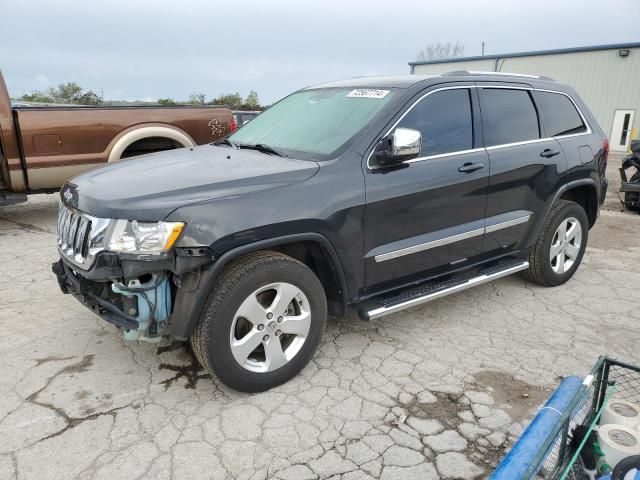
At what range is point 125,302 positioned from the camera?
108 inches

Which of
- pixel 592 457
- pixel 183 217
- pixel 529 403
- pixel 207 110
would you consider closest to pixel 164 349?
pixel 183 217

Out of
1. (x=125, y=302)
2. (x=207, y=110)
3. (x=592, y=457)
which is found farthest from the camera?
(x=207, y=110)

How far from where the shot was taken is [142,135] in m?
6.64

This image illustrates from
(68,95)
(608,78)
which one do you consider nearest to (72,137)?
(68,95)

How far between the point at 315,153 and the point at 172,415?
1756mm

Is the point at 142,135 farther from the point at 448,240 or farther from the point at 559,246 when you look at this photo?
the point at 559,246

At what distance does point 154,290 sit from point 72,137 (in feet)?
14.8

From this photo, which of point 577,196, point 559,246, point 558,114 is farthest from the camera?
point 577,196

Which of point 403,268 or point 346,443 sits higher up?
point 403,268

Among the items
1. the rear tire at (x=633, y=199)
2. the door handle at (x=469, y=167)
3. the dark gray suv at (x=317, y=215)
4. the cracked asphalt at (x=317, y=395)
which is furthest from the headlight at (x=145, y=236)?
the rear tire at (x=633, y=199)

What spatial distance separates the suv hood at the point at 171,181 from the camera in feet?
8.66

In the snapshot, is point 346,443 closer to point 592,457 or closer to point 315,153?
point 592,457

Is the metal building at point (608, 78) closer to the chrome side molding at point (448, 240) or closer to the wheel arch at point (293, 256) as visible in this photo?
the chrome side molding at point (448, 240)

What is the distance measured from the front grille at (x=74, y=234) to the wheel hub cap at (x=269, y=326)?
916 mm
